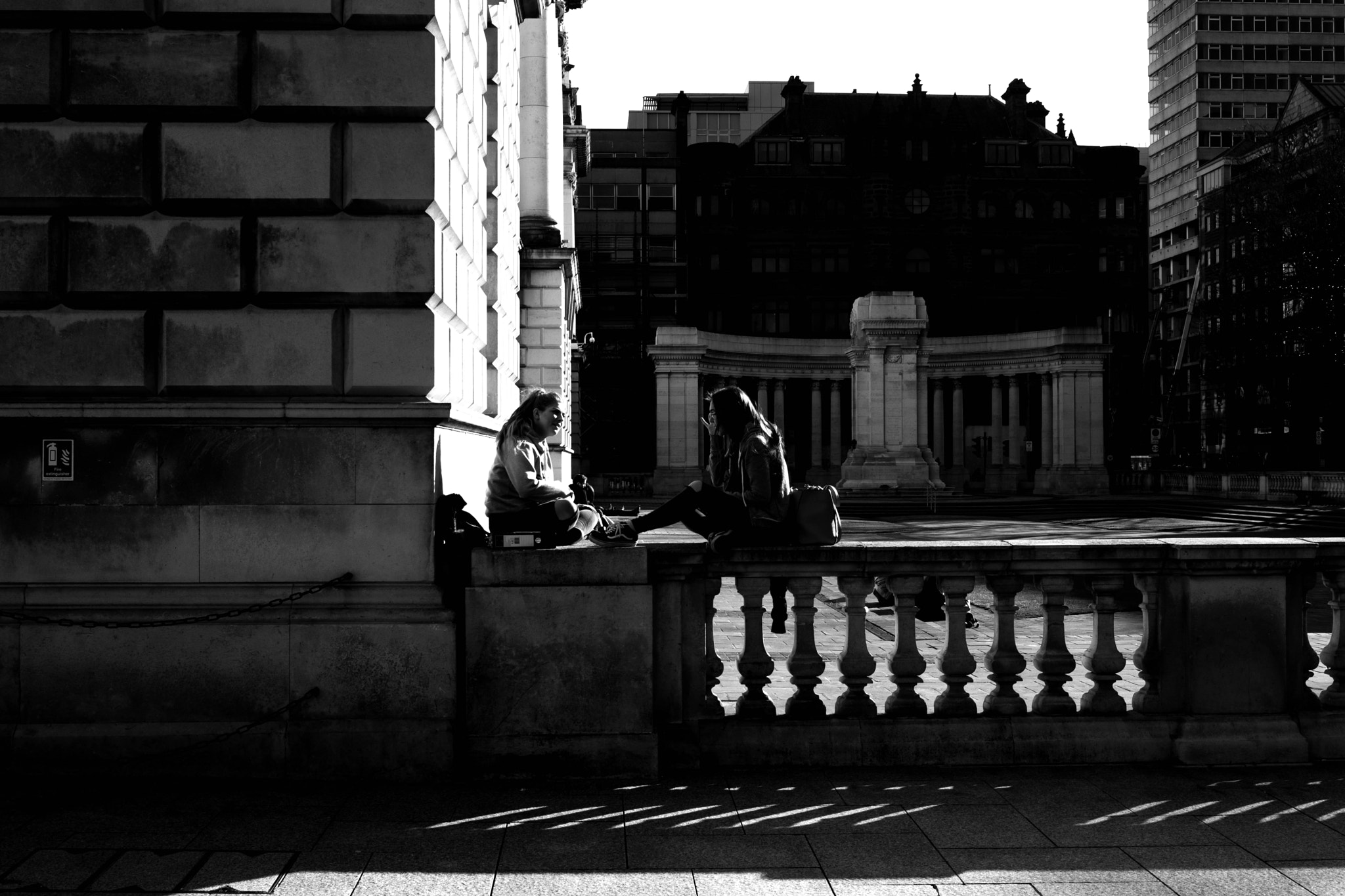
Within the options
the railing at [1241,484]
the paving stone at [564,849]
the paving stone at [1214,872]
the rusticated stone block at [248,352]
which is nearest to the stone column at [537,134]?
the rusticated stone block at [248,352]

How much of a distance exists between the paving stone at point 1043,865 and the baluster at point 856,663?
1713mm

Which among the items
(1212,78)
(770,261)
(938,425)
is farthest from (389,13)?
(1212,78)

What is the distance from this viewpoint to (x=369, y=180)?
7.35 metres

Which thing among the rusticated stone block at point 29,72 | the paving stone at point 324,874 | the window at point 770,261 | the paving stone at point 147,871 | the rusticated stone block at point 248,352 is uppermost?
the window at point 770,261

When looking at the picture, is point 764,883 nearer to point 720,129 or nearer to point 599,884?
point 599,884

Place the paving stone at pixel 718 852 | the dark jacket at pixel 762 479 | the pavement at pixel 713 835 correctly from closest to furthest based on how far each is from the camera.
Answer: the pavement at pixel 713 835 < the paving stone at pixel 718 852 < the dark jacket at pixel 762 479

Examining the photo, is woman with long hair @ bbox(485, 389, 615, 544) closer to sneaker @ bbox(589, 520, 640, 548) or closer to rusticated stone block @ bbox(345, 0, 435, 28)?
sneaker @ bbox(589, 520, 640, 548)

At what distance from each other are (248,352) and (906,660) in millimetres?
4386

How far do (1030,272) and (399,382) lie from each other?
8029 centimetres

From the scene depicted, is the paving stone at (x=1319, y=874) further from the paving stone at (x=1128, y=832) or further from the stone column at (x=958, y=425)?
the stone column at (x=958, y=425)

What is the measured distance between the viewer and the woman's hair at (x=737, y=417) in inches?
303

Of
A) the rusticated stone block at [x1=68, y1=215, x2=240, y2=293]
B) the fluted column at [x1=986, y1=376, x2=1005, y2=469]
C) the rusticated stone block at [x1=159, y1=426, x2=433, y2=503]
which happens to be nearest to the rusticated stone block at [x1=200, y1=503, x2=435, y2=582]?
the rusticated stone block at [x1=159, y1=426, x2=433, y2=503]

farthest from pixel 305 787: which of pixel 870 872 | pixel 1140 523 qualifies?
pixel 1140 523

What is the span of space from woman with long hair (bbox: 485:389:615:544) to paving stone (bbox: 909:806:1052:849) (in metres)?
2.68
